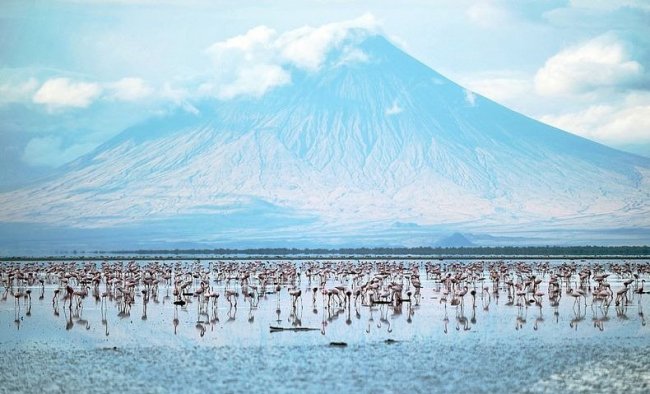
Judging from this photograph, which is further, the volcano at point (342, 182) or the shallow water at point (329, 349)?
the volcano at point (342, 182)

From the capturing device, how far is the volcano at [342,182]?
149250mm

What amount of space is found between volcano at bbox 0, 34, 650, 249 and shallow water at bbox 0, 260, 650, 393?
10904 centimetres

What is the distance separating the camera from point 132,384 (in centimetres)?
1817

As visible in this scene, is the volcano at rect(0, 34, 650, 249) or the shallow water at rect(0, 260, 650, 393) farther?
the volcano at rect(0, 34, 650, 249)

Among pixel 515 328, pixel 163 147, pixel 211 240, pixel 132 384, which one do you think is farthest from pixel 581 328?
pixel 163 147

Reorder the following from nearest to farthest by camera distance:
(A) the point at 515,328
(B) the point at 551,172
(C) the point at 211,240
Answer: (A) the point at 515,328
(C) the point at 211,240
(B) the point at 551,172

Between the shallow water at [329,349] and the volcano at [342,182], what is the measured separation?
109 metres

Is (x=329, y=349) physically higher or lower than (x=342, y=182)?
lower

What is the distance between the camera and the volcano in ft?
490

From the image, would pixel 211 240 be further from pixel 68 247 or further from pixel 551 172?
pixel 551 172

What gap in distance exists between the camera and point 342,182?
160250 millimetres

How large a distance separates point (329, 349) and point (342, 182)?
138550 mm

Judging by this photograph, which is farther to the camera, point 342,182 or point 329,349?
point 342,182

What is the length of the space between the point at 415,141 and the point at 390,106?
54.3 ft
